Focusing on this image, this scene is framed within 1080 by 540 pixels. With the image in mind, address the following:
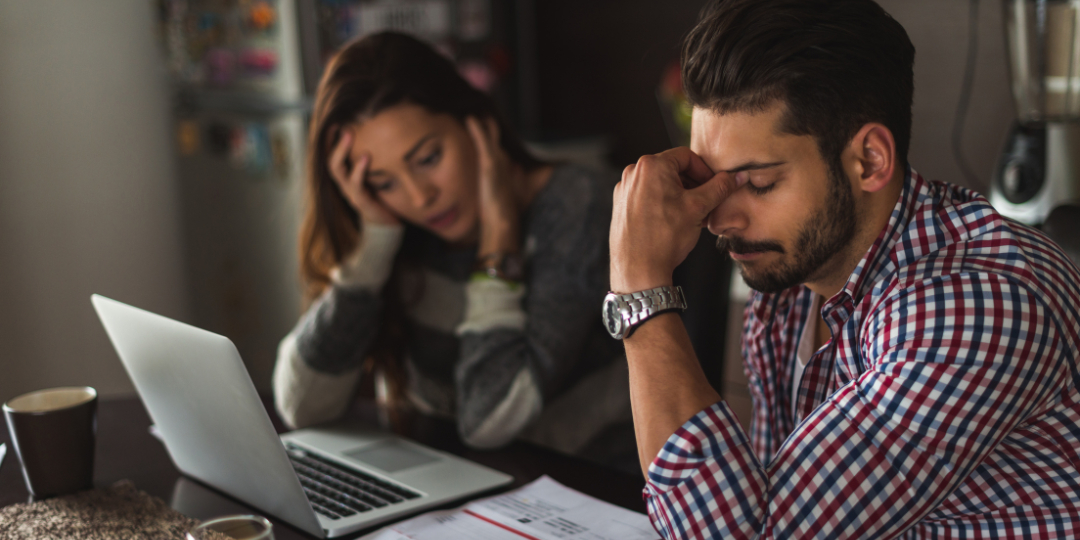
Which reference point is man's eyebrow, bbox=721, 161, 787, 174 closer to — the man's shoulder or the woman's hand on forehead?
the man's shoulder

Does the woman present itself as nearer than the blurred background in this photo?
Yes

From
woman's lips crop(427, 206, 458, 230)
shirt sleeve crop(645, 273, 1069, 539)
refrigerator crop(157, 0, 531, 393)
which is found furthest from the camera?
refrigerator crop(157, 0, 531, 393)

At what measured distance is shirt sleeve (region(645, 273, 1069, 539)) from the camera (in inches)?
27.4

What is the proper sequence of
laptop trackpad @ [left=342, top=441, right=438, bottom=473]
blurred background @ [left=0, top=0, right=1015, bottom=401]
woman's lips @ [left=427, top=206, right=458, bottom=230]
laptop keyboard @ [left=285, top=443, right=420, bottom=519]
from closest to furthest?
1. laptop keyboard @ [left=285, top=443, right=420, bottom=519]
2. laptop trackpad @ [left=342, top=441, right=438, bottom=473]
3. woman's lips @ [left=427, top=206, right=458, bottom=230]
4. blurred background @ [left=0, top=0, right=1015, bottom=401]

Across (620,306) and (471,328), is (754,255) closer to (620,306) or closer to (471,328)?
(620,306)

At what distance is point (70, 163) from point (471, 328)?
1.88 m

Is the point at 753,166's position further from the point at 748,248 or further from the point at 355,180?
the point at 355,180

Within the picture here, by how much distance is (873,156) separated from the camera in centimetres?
85

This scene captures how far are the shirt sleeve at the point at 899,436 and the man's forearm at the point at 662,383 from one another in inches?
1.0

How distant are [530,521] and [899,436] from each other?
37cm

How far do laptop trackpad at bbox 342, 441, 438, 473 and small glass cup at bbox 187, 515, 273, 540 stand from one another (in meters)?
0.30

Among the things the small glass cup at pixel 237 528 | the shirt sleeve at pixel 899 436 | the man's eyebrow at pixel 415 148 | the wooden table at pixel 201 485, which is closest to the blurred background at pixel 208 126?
the man's eyebrow at pixel 415 148

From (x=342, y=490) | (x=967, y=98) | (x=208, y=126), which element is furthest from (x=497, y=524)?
(x=208, y=126)

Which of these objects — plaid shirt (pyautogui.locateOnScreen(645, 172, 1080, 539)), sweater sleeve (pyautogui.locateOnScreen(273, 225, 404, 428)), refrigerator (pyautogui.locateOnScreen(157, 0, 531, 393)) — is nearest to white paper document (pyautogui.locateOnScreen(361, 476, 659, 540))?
plaid shirt (pyautogui.locateOnScreen(645, 172, 1080, 539))
